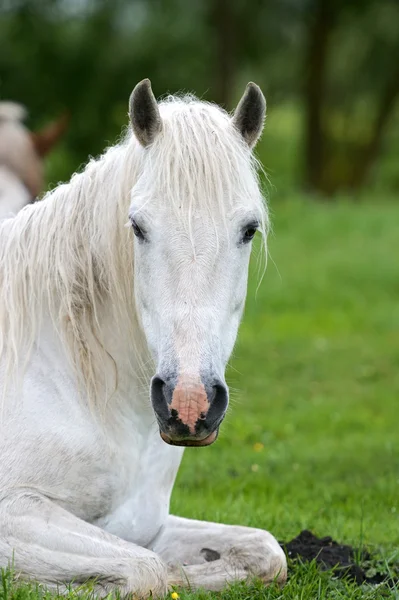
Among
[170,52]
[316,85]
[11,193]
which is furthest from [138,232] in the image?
[316,85]

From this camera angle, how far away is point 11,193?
877 cm

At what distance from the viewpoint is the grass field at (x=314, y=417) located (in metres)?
4.95

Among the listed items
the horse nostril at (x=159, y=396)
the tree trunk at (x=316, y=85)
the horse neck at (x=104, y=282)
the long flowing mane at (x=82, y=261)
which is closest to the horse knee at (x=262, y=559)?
the horse neck at (x=104, y=282)

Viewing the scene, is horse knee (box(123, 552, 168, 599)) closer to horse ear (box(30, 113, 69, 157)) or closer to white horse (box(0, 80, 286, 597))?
white horse (box(0, 80, 286, 597))

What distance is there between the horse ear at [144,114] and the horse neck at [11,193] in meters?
4.42

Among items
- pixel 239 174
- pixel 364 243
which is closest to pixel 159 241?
pixel 239 174

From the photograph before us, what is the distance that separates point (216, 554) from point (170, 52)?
18.6m

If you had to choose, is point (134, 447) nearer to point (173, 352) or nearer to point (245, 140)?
point (173, 352)

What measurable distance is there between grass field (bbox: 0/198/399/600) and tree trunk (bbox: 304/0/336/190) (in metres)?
8.63

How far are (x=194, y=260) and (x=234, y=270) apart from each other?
199 millimetres

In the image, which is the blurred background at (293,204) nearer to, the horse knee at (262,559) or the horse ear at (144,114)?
the horse ear at (144,114)

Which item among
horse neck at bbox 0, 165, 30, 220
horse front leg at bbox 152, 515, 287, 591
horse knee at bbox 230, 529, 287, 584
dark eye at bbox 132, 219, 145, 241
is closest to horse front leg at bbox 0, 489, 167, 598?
horse front leg at bbox 152, 515, 287, 591

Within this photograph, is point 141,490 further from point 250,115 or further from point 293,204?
point 293,204

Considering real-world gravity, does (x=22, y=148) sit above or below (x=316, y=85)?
above
